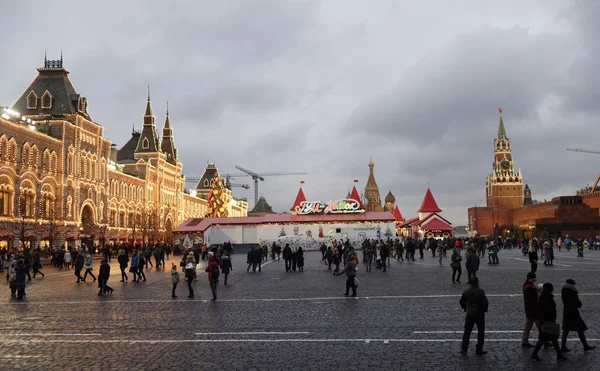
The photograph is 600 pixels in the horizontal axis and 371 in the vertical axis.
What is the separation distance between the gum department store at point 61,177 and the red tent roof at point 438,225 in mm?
36433

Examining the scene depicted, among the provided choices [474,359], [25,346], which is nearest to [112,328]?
[25,346]

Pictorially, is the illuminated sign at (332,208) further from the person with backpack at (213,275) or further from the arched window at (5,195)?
the person with backpack at (213,275)

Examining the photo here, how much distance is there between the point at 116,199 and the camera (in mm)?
77875

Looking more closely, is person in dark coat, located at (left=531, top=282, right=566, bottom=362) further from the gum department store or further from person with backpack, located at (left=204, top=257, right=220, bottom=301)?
the gum department store

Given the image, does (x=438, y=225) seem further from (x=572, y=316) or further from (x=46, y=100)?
(x=572, y=316)

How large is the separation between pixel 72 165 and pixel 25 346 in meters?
55.0

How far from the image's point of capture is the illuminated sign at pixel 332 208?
6444 cm

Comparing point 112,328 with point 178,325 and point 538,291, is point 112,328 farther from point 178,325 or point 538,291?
point 538,291

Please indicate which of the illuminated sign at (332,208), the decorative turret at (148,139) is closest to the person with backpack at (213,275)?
the illuminated sign at (332,208)

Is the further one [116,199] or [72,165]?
Result: [116,199]

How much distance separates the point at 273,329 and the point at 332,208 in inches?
2051

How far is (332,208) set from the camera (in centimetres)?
6462

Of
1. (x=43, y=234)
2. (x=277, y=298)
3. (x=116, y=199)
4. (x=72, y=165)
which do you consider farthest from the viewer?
(x=116, y=199)

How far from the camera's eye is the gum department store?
2041 inches
